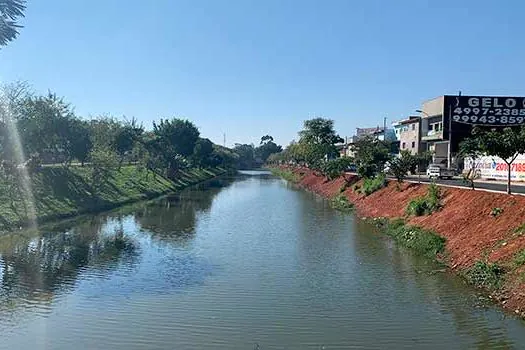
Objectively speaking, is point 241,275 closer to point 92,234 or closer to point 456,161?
point 92,234

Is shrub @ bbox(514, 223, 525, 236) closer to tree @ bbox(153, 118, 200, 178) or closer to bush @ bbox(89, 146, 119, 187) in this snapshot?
bush @ bbox(89, 146, 119, 187)

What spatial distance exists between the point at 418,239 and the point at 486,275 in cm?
969

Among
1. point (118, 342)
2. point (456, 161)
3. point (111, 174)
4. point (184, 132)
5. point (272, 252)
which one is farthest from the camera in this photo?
point (184, 132)

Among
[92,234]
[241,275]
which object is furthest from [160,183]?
[241,275]

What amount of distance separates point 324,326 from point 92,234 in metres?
22.5

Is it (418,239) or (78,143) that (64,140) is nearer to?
(78,143)

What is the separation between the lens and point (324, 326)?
1642 centimetres

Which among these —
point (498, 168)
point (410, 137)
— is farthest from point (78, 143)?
point (410, 137)

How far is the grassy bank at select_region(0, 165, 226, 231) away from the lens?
39.0 meters

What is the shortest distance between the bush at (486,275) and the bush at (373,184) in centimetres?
3276

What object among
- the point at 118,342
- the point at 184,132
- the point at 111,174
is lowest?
the point at 118,342

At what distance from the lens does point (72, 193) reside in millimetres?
49875

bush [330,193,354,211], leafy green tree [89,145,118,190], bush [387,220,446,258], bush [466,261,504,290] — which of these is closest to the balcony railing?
bush [330,193,354,211]

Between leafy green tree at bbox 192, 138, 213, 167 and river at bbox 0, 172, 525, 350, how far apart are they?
8745 centimetres
